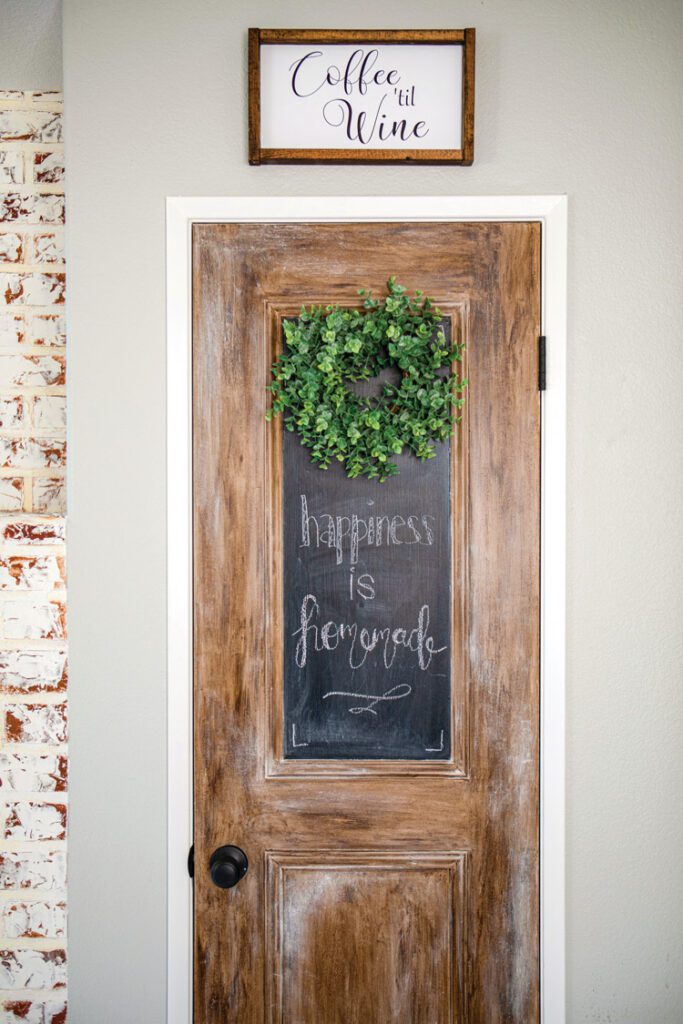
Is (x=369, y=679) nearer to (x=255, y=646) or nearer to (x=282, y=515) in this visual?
(x=255, y=646)

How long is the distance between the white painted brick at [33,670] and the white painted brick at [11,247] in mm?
945

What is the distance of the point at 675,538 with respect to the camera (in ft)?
4.83

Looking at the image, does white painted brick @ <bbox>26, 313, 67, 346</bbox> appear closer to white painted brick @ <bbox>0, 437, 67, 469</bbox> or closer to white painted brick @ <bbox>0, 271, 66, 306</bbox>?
white painted brick @ <bbox>0, 271, 66, 306</bbox>

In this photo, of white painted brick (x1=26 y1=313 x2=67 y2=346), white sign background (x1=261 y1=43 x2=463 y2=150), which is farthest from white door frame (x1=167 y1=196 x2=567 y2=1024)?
white painted brick (x1=26 y1=313 x2=67 y2=346)

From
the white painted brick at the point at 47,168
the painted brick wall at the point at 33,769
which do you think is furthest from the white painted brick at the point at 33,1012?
the white painted brick at the point at 47,168

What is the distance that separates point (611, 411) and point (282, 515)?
775mm

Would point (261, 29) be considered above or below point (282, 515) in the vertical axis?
above

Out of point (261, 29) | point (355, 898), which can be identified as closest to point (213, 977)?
point (355, 898)

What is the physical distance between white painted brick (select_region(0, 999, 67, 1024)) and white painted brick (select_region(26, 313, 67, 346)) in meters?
1.54

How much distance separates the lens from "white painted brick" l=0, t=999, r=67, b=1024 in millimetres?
1481

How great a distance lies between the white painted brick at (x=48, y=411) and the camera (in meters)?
1.61

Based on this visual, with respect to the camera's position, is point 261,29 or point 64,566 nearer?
point 261,29

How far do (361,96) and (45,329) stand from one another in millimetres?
913

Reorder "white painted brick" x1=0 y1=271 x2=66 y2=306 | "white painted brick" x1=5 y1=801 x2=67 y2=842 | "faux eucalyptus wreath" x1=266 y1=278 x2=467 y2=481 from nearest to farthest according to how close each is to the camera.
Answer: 1. "faux eucalyptus wreath" x1=266 y1=278 x2=467 y2=481
2. "white painted brick" x1=5 y1=801 x2=67 y2=842
3. "white painted brick" x1=0 y1=271 x2=66 y2=306
